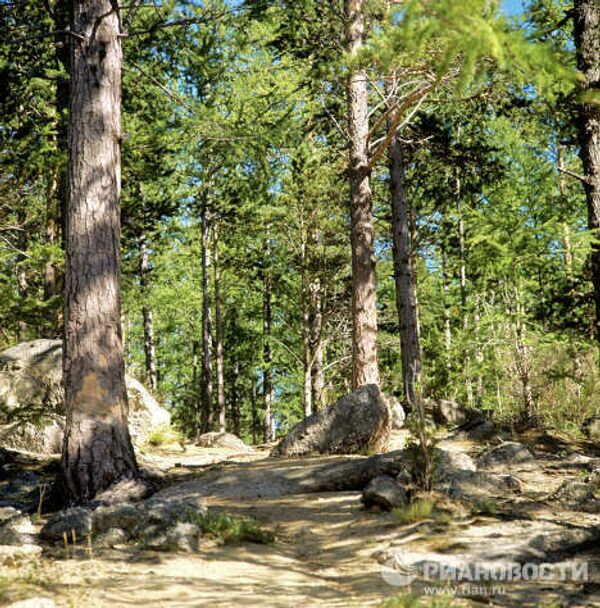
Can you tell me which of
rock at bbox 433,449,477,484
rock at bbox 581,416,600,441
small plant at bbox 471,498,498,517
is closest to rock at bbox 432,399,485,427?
rock at bbox 581,416,600,441

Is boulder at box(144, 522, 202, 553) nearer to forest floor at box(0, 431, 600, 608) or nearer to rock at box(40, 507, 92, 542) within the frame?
forest floor at box(0, 431, 600, 608)

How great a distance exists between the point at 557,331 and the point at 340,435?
486 cm

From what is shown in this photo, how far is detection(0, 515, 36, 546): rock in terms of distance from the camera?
4505mm

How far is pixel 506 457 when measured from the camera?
7.70 meters

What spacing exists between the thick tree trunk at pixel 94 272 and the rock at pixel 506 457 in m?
4.53

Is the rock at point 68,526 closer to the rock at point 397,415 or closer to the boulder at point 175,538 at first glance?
the boulder at point 175,538

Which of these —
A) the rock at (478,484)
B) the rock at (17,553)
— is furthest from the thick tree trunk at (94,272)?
the rock at (478,484)

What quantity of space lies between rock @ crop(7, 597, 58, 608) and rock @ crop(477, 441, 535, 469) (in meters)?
5.92

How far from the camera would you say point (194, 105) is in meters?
8.89

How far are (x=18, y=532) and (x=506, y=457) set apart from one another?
19.1 ft

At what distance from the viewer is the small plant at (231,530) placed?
15.3 ft

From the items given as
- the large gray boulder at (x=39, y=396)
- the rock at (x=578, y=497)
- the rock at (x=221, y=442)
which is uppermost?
the large gray boulder at (x=39, y=396)

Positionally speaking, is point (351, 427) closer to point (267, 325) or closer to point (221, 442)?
point (221, 442)

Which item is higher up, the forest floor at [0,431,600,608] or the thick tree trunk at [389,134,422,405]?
the thick tree trunk at [389,134,422,405]
